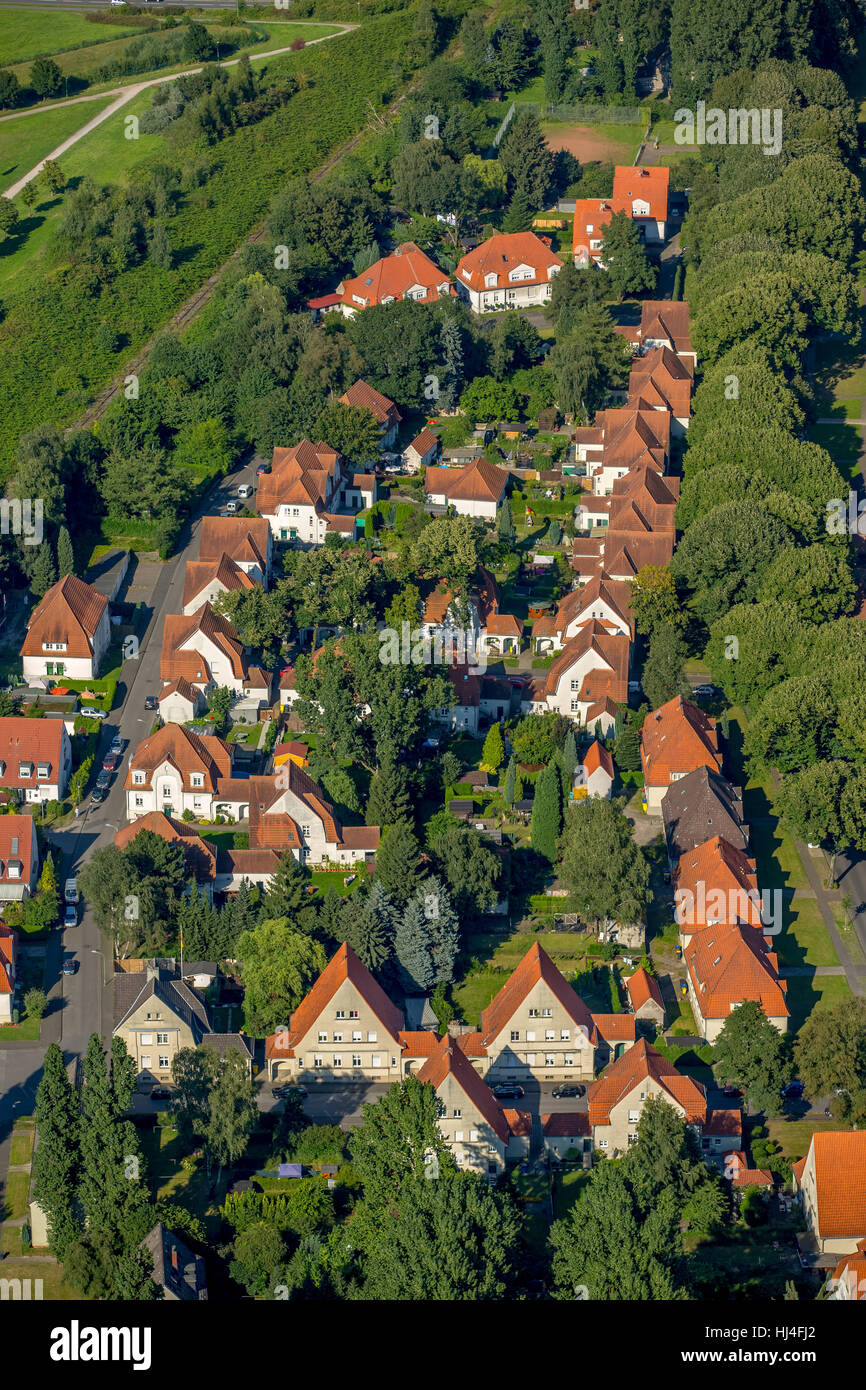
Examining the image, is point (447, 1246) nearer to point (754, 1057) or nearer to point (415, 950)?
point (754, 1057)

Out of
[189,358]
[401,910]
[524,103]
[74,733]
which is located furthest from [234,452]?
[524,103]

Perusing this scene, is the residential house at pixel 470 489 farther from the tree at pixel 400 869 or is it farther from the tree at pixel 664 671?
the tree at pixel 400 869

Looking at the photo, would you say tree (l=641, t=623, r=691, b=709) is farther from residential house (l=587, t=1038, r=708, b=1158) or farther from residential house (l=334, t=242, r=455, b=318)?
residential house (l=334, t=242, r=455, b=318)

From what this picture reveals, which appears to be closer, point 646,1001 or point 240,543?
point 646,1001

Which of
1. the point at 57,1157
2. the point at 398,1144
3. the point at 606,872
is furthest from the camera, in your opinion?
the point at 606,872

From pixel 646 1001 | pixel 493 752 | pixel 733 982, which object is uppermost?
pixel 493 752

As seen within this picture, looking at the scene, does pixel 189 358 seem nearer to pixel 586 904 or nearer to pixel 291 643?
pixel 291 643

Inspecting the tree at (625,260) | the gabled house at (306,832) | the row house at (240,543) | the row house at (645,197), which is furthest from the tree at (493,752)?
the row house at (645,197)

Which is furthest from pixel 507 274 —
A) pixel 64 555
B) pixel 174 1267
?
pixel 174 1267
